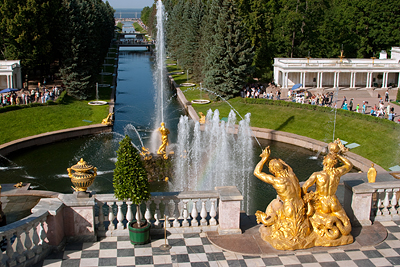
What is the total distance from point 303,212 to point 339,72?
1863 inches

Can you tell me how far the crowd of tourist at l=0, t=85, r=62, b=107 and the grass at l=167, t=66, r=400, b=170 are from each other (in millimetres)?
14146

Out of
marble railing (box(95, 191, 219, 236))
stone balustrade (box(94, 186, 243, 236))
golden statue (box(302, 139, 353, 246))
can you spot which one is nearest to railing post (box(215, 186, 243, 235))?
stone balustrade (box(94, 186, 243, 236))

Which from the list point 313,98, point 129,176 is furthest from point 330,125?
point 129,176

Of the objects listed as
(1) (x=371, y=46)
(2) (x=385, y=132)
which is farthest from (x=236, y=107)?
(1) (x=371, y=46)

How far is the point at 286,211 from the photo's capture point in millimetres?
11109

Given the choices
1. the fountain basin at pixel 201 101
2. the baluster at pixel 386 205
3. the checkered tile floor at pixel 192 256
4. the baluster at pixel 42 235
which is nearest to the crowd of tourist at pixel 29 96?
the fountain basin at pixel 201 101

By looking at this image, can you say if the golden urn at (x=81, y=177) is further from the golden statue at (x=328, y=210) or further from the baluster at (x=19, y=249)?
the golden statue at (x=328, y=210)

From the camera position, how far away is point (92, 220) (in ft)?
37.3

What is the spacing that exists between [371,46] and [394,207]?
53.5 metres

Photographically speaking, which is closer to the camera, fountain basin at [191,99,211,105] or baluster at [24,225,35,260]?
baluster at [24,225,35,260]

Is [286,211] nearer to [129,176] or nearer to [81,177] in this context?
[129,176]

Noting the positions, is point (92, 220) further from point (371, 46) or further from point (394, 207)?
point (371, 46)

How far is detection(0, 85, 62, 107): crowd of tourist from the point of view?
135 feet

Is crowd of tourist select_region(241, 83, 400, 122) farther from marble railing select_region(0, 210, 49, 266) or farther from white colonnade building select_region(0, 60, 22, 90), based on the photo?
marble railing select_region(0, 210, 49, 266)
